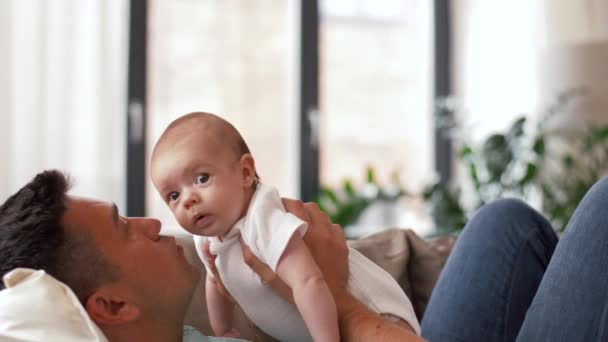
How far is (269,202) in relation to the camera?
121 centimetres

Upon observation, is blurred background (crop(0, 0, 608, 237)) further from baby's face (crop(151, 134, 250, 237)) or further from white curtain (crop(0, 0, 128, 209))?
baby's face (crop(151, 134, 250, 237))

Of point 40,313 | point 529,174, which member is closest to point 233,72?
point 529,174

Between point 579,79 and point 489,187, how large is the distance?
758mm

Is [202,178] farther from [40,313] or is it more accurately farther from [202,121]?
[40,313]

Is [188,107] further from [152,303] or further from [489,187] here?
[152,303]

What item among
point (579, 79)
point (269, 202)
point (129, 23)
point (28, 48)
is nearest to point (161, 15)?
point (129, 23)

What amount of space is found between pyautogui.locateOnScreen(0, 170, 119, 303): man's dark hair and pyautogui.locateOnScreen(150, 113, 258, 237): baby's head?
15 cm

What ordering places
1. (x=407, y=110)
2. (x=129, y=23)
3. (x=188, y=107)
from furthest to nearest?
(x=407, y=110) < (x=188, y=107) < (x=129, y=23)

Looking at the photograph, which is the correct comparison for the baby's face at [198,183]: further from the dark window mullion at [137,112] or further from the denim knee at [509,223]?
the dark window mullion at [137,112]

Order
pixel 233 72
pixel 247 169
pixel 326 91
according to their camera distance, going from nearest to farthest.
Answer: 1. pixel 247 169
2. pixel 233 72
3. pixel 326 91

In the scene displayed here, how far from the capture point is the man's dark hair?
1.00 metres

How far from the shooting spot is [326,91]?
463cm

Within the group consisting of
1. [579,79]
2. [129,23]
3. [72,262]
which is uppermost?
[129,23]

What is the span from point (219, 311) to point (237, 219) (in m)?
0.23
